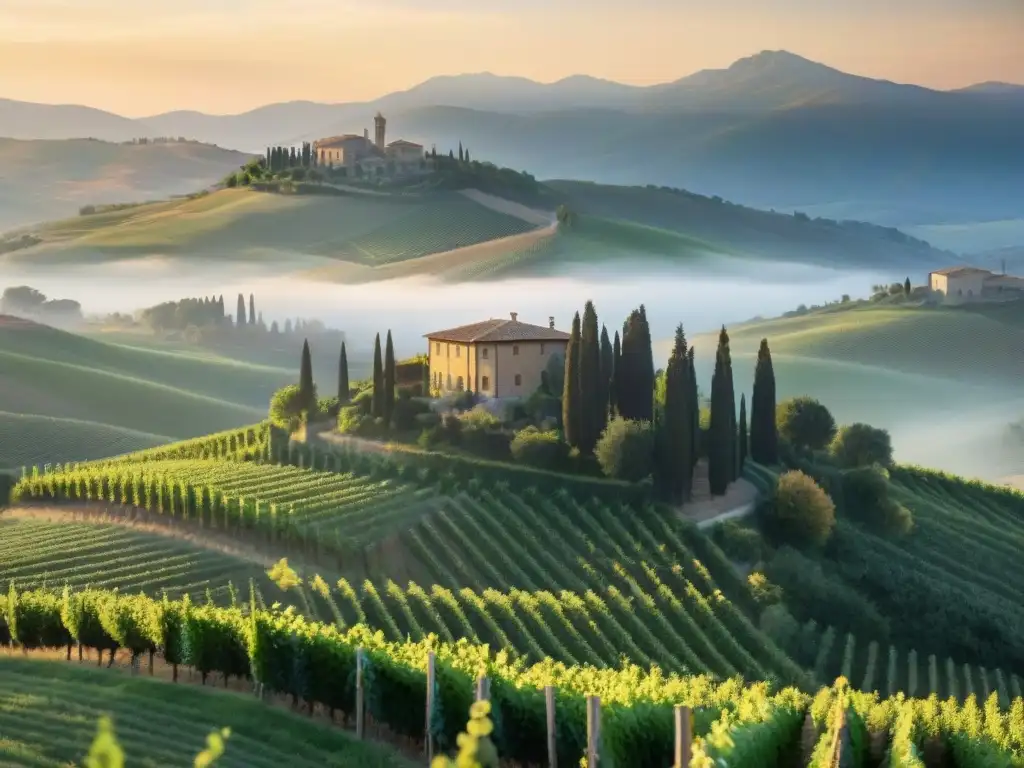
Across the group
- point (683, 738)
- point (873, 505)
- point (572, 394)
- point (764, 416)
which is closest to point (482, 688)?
point (683, 738)

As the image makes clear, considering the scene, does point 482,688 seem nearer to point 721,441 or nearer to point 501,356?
point 721,441

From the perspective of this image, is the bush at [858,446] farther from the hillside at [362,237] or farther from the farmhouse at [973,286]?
the hillside at [362,237]

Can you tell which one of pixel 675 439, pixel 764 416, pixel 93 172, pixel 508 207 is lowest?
pixel 764 416

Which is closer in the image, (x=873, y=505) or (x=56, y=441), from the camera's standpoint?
(x=873, y=505)

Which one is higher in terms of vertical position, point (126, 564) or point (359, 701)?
point (359, 701)

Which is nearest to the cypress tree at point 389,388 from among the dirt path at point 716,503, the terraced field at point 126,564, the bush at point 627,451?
the bush at point 627,451

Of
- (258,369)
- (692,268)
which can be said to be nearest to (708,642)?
(258,369)
